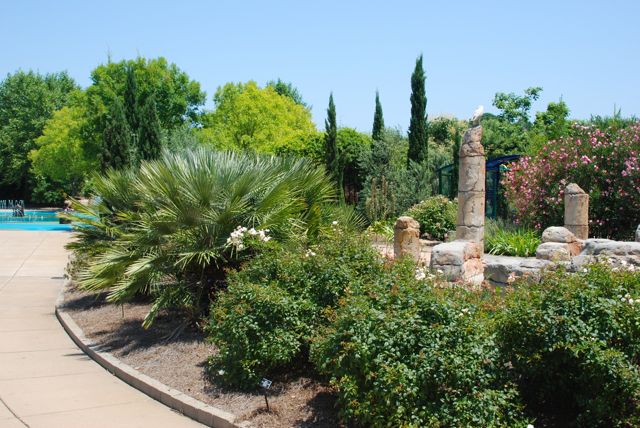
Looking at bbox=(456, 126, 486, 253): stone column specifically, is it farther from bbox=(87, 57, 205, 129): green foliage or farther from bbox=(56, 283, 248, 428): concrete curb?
bbox=(87, 57, 205, 129): green foliage

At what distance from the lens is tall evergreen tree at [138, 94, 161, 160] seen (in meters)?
21.1

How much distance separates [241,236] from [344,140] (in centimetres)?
1912

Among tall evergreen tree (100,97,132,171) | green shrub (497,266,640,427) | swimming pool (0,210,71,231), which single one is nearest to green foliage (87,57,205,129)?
swimming pool (0,210,71,231)

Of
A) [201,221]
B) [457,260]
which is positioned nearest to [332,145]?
[457,260]

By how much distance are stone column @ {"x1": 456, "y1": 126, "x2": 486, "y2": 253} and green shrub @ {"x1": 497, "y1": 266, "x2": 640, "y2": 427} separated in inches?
361

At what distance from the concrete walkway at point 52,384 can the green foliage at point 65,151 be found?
25.2 meters

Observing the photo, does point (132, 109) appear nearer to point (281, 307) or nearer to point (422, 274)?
point (281, 307)

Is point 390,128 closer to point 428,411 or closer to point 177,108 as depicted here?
point 177,108

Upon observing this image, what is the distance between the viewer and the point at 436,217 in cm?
1989

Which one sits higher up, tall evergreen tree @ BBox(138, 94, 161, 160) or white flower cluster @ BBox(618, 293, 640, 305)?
tall evergreen tree @ BBox(138, 94, 161, 160)

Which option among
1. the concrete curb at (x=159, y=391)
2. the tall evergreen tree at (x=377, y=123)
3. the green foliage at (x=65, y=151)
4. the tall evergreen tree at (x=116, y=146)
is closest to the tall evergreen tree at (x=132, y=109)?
the tall evergreen tree at (x=116, y=146)

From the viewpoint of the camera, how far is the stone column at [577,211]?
43.1 ft

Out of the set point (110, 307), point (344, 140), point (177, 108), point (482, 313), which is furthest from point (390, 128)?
point (482, 313)

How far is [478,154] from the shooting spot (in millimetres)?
14383
